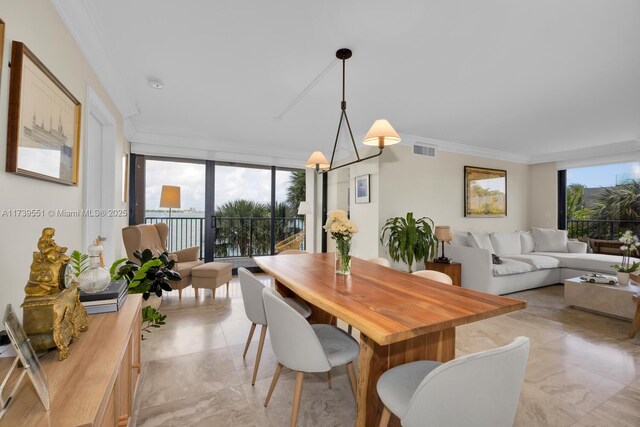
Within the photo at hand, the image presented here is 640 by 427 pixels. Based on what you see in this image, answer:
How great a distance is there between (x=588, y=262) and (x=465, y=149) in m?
2.64

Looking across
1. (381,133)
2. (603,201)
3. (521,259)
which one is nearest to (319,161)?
(381,133)

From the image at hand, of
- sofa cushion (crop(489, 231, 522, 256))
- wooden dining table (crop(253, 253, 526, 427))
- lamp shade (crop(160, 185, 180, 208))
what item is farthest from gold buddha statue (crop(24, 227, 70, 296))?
sofa cushion (crop(489, 231, 522, 256))

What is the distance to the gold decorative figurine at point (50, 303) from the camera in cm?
90

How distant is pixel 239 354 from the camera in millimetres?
2424

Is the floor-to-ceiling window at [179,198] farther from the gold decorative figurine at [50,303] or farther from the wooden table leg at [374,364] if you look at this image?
the wooden table leg at [374,364]

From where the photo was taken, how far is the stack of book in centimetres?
125

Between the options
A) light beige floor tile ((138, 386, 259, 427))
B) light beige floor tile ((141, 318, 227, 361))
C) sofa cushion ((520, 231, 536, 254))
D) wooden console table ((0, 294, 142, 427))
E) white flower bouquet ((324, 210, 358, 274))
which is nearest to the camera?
wooden console table ((0, 294, 142, 427))

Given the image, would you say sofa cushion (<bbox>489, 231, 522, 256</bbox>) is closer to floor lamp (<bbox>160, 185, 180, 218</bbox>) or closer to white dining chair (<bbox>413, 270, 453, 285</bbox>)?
white dining chair (<bbox>413, 270, 453, 285</bbox>)

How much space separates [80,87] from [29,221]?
120 cm

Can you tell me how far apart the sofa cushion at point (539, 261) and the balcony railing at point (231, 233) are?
4119 mm

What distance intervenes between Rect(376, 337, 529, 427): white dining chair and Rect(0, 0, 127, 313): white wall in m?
1.65

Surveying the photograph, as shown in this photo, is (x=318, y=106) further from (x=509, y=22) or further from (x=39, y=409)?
(x=39, y=409)

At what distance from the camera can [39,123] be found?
137 cm

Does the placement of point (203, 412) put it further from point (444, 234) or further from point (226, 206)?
point (226, 206)
